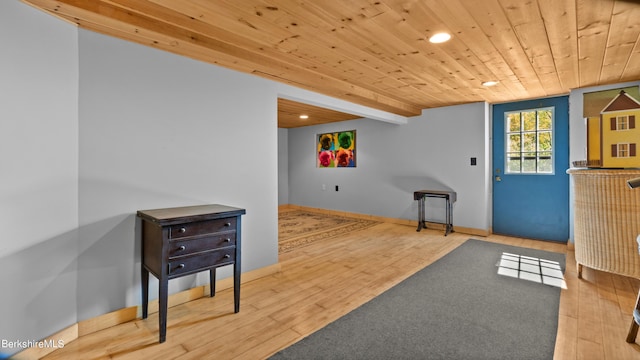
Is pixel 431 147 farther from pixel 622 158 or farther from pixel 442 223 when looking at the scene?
pixel 622 158

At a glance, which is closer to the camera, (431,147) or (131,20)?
(131,20)

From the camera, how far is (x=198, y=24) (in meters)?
2.04

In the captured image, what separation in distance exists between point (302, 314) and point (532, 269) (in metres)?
2.61

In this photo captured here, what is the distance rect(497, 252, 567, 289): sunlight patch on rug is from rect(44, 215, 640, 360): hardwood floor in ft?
0.37

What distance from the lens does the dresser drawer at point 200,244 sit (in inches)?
78.0

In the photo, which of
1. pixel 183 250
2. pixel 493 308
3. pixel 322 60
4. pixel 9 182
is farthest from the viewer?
pixel 322 60

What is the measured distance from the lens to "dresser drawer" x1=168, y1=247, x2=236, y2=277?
1.99 meters

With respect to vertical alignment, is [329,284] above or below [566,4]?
below

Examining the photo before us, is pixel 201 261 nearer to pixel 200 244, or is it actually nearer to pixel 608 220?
pixel 200 244

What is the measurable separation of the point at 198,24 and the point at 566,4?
2.31 meters

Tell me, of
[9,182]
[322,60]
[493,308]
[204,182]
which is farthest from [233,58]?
[493,308]

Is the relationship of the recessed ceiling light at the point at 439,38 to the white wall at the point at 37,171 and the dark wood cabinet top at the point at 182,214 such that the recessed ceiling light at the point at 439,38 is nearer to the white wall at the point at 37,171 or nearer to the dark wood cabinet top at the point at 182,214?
the dark wood cabinet top at the point at 182,214

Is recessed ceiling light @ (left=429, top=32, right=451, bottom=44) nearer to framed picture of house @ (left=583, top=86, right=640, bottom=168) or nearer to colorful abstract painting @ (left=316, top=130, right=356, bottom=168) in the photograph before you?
framed picture of house @ (left=583, top=86, right=640, bottom=168)

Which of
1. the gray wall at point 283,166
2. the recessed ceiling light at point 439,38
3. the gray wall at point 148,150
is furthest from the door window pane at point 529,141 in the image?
the gray wall at point 283,166
